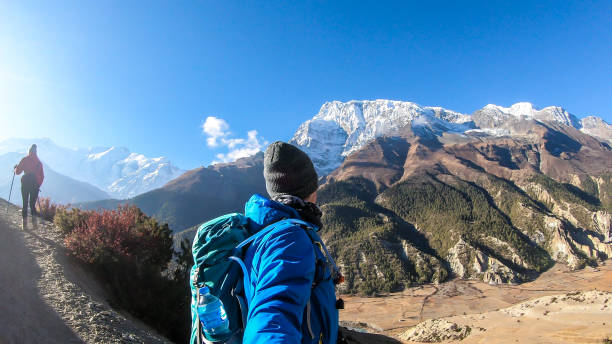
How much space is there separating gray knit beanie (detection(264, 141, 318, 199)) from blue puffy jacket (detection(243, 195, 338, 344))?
305 millimetres

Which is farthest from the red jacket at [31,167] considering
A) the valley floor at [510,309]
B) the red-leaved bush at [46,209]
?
the valley floor at [510,309]

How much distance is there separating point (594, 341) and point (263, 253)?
31.9 m

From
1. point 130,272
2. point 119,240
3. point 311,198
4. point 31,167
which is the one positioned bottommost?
point 130,272

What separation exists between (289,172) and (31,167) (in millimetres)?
12926

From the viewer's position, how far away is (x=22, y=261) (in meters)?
8.25

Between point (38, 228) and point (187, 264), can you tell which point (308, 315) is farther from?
point (38, 228)

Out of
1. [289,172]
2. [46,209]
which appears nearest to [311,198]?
[289,172]

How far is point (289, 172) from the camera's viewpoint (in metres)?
2.24

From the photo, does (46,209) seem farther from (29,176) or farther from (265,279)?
(265,279)

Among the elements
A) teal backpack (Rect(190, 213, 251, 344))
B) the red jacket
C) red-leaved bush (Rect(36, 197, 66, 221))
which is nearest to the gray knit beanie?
teal backpack (Rect(190, 213, 251, 344))

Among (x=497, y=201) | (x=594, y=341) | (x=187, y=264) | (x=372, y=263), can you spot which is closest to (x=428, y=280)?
(x=372, y=263)

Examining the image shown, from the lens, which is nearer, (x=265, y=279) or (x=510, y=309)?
(x=265, y=279)

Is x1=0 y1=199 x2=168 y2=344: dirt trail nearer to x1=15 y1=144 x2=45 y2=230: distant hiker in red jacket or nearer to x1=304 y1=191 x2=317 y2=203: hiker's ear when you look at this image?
x1=15 y1=144 x2=45 y2=230: distant hiker in red jacket

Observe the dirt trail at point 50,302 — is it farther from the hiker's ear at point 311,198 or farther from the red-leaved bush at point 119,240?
the hiker's ear at point 311,198
